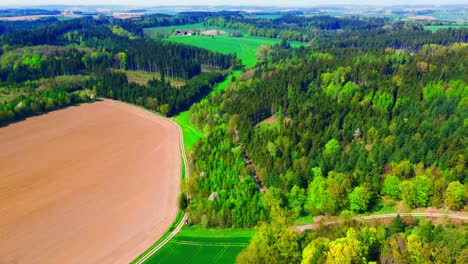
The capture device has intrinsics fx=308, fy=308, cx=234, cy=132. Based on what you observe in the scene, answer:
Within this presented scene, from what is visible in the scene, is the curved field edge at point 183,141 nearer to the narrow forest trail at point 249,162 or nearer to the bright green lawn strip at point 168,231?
the bright green lawn strip at point 168,231

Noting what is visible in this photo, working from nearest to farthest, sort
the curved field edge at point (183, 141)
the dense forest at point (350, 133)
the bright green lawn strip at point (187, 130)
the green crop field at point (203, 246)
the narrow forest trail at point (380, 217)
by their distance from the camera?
the green crop field at point (203, 246) < the curved field edge at point (183, 141) < the narrow forest trail at point (380, 217) < the dense forest at point (350, 133) < the bright green lawn strip at point (187, 130)

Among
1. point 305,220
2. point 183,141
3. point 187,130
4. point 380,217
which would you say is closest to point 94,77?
point 187,130

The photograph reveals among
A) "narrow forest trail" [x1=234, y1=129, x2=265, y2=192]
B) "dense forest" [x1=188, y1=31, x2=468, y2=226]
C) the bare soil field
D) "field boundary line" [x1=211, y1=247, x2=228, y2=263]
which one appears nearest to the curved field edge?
the bare soil field

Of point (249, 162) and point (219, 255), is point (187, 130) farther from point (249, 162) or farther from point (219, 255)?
point (219, 255)

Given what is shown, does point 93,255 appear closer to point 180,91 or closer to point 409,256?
point 409,256

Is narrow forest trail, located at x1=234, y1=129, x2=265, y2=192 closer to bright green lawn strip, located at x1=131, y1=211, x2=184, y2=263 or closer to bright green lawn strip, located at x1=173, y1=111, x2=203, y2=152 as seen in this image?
bright green lawn strip, located at x1=173, y1=111, x2=203, y2=152

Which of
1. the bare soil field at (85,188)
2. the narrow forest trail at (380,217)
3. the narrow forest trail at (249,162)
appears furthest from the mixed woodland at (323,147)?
the bare soil field at (85,188)
